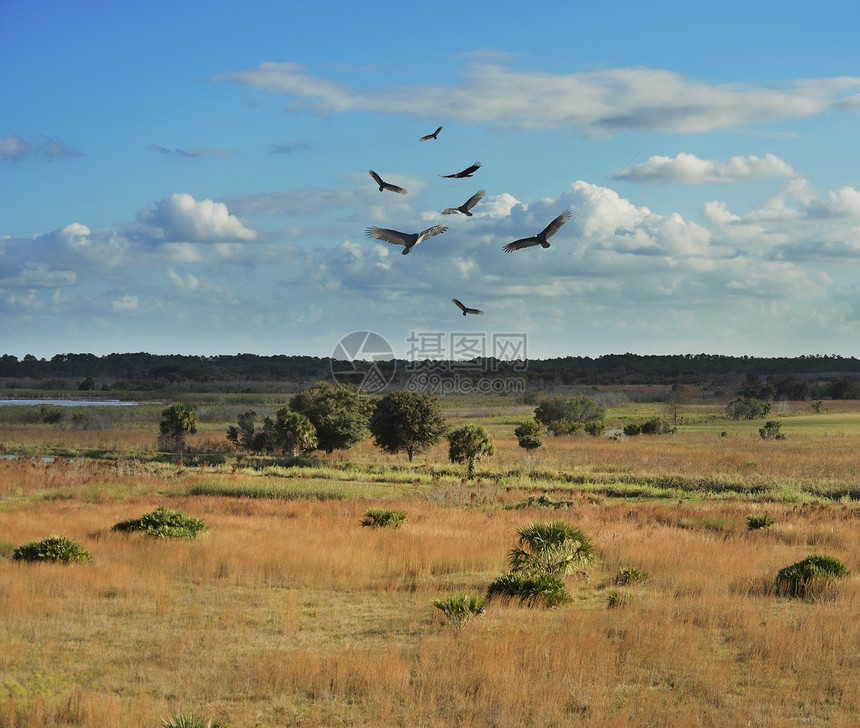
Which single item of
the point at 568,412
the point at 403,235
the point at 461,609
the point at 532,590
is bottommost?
the point at 532,590

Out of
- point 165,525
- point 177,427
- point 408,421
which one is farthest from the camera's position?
point 177,427

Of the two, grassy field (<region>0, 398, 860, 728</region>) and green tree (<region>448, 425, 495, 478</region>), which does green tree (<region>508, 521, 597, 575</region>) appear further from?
green tree (<region>448, 425, 495, 478</region>)

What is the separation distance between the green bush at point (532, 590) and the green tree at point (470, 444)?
26.6m

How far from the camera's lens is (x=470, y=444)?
4356 cm

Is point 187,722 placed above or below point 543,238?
below

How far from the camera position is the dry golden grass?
9.92 meters

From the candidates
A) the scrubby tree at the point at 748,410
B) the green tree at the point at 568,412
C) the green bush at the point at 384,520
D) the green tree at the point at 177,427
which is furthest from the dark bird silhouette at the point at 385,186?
the scrubby tree at the point at 748,410

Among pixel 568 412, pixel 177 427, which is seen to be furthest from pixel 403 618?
pixel 568 412

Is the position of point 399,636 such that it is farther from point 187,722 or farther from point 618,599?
point 187,722

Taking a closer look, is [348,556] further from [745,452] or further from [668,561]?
[745,452]

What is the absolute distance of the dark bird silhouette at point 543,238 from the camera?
14188 millimetres

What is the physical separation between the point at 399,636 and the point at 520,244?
6.90m

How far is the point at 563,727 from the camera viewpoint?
366 inches

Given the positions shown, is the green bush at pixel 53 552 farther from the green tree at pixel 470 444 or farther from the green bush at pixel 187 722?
the green tree at pixel 470 444
